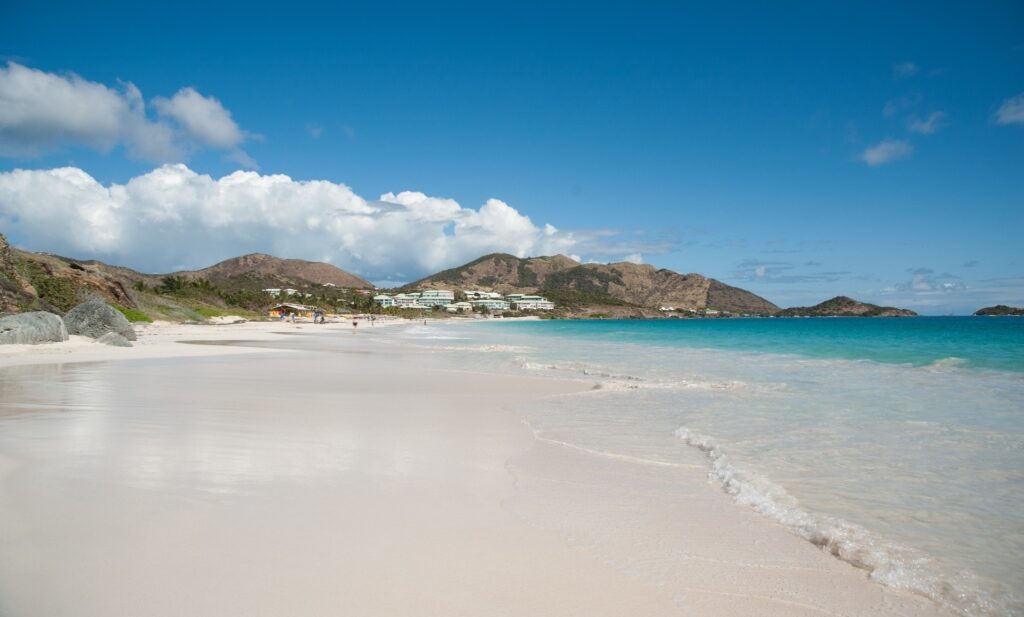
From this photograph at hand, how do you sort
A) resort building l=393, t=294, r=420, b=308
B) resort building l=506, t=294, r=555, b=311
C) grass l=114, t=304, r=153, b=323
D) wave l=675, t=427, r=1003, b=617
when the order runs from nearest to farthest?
wave l=675, t=427, r=1003, b=617
grass l=114, t=304, r=153, b=323
resort building l=393, t=294, r=420, b=308
resort building l=506, t=294, r=555, b=311

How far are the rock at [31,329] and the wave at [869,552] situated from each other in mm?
22257

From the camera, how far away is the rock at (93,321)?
74.6 feet

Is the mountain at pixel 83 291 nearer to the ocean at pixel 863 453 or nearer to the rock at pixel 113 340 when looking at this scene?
the rock at pixel 113 340

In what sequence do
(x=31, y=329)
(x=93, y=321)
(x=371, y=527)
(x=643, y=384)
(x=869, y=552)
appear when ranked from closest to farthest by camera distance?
(x=869, y=552)
(x=371, y=527)
(x=643, y=384)
(x=31, y=329)
(x=93, y=321)

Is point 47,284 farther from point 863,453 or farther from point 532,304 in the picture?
point 532,304

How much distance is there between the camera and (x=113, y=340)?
22062 millimetres

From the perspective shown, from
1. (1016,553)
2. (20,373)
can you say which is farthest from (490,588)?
(20,373)

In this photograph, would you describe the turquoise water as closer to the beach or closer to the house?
the beach

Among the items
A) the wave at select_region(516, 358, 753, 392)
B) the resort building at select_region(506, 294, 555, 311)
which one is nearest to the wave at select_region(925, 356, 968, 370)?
the wave at select_region(516, 358, 753, 392)

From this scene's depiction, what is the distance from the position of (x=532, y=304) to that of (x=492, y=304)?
536 inches

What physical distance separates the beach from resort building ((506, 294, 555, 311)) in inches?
6740

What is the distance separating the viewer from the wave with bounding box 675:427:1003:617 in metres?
3.64

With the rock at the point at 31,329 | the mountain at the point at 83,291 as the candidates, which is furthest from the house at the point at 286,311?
the rock at the point at 31,329

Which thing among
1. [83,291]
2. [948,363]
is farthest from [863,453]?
[83,291]
